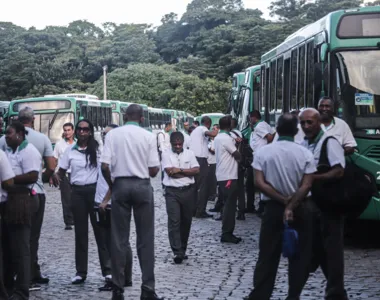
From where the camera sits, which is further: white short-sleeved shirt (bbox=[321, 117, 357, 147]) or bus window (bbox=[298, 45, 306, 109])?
bus window (bbox=[298, 45, 306, 109])

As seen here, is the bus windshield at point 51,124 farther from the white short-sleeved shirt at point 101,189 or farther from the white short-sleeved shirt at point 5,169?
the white short-sleeved shirt at point 5,169

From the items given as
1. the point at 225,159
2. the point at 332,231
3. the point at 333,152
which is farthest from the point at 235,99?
the point at 332,231

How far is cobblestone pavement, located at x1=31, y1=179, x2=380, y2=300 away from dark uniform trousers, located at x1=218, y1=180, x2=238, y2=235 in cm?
28

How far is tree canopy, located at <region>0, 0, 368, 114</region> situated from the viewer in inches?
3078

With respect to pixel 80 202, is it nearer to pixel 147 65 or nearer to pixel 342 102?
pixel 342 102

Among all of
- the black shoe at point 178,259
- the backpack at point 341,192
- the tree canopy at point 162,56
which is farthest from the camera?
the tree canopy at point 162,56

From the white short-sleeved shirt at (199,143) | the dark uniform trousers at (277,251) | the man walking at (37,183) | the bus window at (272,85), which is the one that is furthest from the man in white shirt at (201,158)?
the dark uniform trousers at (277,251)

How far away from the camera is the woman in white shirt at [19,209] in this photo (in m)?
8.61

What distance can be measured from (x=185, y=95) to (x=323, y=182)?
63.3 meters

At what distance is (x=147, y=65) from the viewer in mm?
86188

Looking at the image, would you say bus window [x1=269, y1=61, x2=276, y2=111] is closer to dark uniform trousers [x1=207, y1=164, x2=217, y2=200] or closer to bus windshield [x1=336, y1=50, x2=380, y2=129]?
dark uniform trousers [x1=207, y1=164, x2=217, y2=200]

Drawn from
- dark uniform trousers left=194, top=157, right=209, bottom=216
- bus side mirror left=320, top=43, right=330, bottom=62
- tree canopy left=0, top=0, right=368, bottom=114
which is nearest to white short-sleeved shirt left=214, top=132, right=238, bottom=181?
bus side mirror left=320, top=43, right=330, bottom=62

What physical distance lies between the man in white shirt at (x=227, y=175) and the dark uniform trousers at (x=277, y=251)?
5.68 meters

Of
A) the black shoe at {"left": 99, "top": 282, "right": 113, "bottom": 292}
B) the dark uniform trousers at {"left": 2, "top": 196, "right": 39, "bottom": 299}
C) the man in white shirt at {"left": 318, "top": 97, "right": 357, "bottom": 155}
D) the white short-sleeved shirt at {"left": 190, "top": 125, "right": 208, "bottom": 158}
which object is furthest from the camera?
the white short-sleeved shirt at {"left": 190, "top": 125, "right": 208, "bottom": 158}
